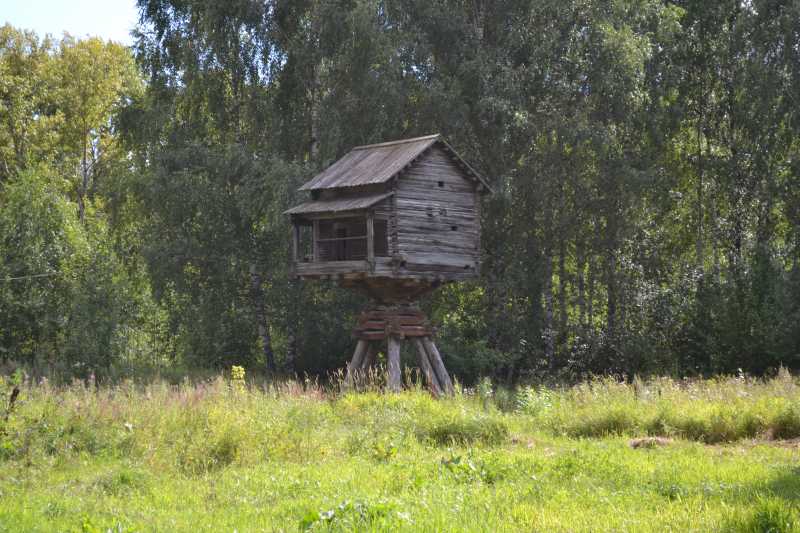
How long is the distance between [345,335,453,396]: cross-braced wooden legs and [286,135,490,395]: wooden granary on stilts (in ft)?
0.10

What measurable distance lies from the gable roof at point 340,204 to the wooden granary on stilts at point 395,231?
3cm

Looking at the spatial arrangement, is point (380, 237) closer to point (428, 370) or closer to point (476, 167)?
point (428, 370)

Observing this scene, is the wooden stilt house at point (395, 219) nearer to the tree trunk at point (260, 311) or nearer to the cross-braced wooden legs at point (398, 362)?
the cross-braced wooden legs at point (398, 362)

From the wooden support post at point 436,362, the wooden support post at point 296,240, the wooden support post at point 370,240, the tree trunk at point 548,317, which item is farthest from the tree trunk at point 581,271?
the wooden support post at point 370,240

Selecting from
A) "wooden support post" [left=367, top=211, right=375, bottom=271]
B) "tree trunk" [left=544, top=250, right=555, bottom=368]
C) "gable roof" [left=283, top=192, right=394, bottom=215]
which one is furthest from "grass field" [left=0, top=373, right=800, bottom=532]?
"tree trunk" [left=544, top=250, right=555, bottom=368]

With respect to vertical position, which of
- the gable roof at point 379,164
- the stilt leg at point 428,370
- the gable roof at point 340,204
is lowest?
the stilt leg at point 428,370

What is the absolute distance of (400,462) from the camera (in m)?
12.6

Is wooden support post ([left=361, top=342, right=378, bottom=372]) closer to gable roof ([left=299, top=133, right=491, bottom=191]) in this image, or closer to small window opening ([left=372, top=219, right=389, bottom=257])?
small window opening ([left=372, top=219, right=389, bottom=257])

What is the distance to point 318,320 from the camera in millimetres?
30219

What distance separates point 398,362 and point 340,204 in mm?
4722

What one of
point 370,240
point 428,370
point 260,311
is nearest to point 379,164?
point 370,240

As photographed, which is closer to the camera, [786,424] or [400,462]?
[400,462]

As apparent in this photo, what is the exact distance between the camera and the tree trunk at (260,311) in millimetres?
30047

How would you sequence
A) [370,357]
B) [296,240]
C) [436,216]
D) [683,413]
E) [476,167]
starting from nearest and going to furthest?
1. [683,413]
2. [436,216]
3. [296,240]
4. [370,357]
5. [476,167]
